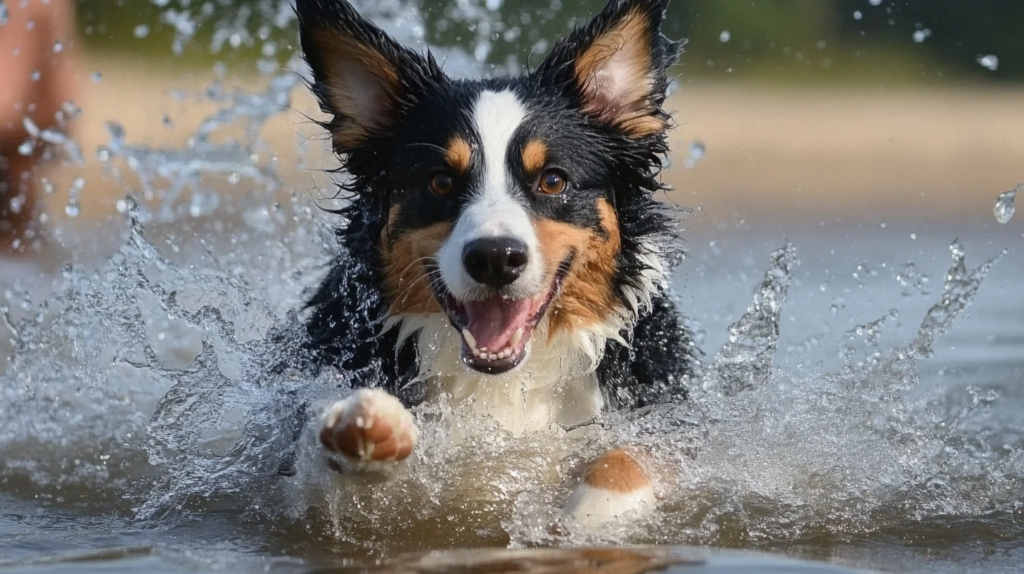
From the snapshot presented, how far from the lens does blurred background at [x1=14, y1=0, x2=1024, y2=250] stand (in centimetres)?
985

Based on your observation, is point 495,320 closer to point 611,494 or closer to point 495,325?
point 495,325

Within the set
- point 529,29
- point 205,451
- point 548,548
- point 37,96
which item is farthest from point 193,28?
point 548,548

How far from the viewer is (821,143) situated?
12297 millimetres

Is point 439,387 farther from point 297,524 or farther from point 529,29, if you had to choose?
point 529,29

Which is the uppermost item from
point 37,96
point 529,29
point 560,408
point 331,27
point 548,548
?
point 529,29

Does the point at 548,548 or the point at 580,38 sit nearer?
the point at 548,548

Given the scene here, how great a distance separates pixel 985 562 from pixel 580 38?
6.45 ft

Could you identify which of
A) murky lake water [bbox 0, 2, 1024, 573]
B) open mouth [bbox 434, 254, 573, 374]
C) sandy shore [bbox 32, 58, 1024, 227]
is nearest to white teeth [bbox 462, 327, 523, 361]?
open mouth [bbox 434, 254, 573, 374]

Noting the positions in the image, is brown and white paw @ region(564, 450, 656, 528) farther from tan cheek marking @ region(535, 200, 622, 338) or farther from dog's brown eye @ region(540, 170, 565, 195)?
dog's brown eye @ region(540, 170, 565, 195)

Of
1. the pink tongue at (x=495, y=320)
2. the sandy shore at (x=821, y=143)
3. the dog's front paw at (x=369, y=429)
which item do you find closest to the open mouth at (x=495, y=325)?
the pink tongue at (x=495, y=320)

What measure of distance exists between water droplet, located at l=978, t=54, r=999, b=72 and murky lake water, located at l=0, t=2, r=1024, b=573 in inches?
179

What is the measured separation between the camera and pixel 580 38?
4.03 meters

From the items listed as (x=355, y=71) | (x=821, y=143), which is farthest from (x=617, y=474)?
(x=821, y=143)

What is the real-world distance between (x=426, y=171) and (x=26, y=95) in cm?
654
